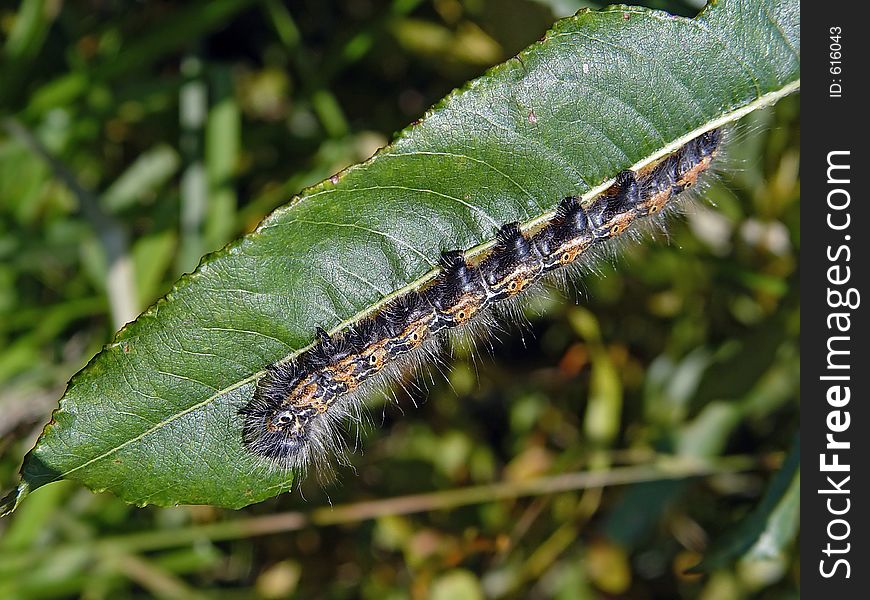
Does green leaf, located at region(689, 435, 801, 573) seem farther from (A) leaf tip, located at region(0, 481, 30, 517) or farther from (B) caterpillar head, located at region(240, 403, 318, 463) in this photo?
(A) leaf tip, located at region(0, 481, 30, 517)

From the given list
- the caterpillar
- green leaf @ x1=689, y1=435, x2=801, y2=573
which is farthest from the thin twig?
the caterpillar

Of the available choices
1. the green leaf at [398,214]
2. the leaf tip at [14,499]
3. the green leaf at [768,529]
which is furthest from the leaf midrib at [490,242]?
the green leaf at [768,529]

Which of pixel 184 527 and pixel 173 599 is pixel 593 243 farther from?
pixel 173 599

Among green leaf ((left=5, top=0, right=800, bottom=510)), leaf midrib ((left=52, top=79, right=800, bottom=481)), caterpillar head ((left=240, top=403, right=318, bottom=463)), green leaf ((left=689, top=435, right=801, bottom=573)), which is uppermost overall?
green leaf ((left=5, top=0, right=800, bottom=510))

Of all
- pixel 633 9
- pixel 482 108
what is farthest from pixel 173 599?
pixel 633 9

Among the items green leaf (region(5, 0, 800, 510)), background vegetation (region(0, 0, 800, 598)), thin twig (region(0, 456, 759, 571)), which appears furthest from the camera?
background vegetation (region(0, 0, 800, 598))

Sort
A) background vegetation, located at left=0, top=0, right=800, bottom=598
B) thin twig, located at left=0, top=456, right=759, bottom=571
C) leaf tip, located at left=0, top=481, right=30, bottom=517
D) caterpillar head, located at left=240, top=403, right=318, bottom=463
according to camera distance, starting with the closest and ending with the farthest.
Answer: leaf tip, located at left=0, top=481, right=30, bottom=517 < caterpillar head, located at left=240, top=403, right=318, bottom=463 < thin twig, located at left=0, top=456, right=759, bottom=571 < background vegetation, located at left=0, top=0, right=800, bottom=598
